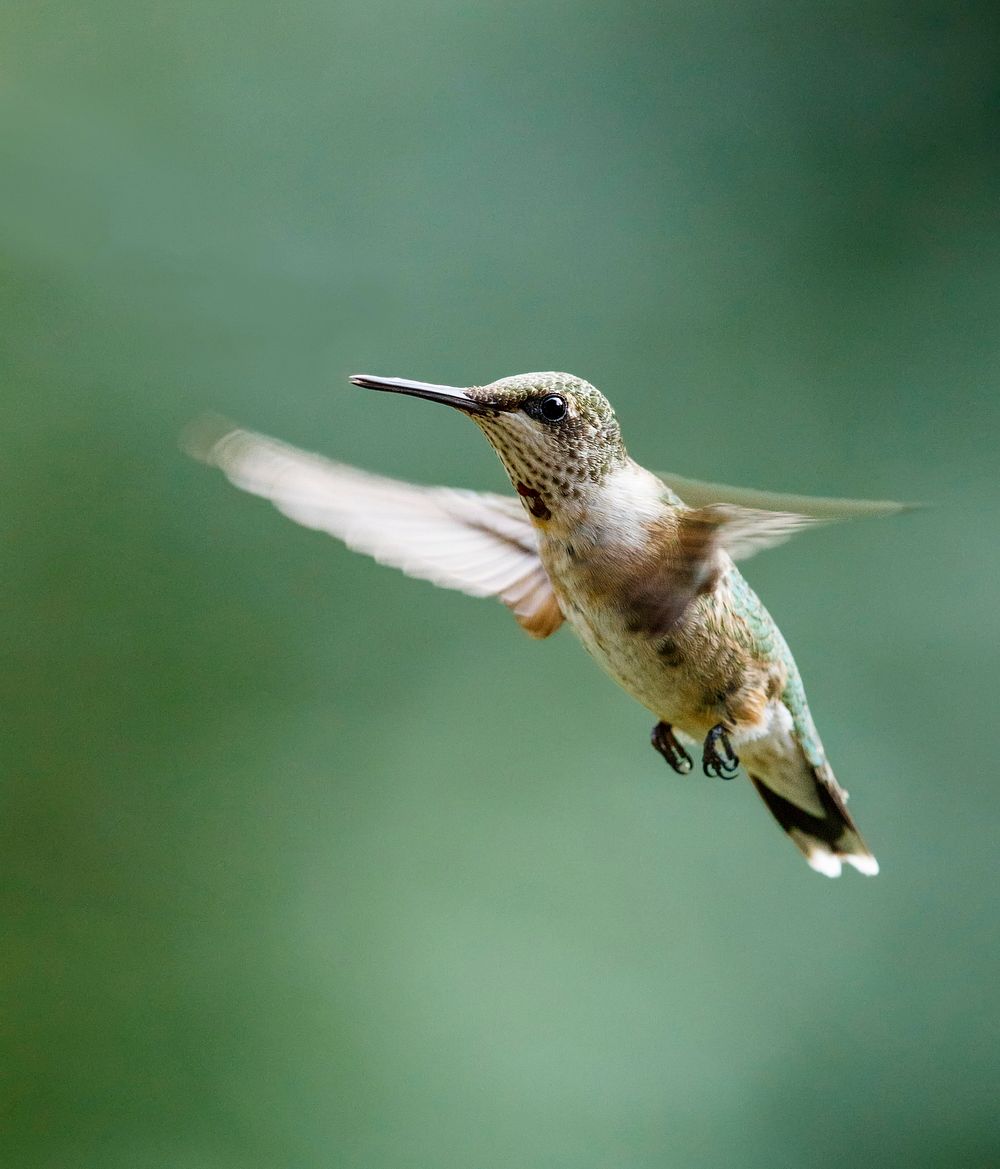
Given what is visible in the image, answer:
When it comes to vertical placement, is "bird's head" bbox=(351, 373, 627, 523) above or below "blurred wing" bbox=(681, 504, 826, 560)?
above

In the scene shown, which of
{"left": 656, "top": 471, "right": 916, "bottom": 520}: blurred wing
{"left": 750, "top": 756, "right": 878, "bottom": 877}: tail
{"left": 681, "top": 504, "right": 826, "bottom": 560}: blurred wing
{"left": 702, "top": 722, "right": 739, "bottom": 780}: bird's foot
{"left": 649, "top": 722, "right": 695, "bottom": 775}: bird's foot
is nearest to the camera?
{"left": 656, "top": 471, "right": 916, "bottom": 520}: blurred wing

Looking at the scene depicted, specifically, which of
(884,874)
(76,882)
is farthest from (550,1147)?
(76,882)

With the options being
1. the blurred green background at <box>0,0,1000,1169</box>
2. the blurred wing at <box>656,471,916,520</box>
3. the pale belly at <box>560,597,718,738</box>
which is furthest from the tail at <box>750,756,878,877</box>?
the blurred green background at <box>0,0,1000,1169</box>

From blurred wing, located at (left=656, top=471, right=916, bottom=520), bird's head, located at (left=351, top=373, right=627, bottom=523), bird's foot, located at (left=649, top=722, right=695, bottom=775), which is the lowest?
blurred wing, located at (left=656, top=471, right=916, bottom=520)

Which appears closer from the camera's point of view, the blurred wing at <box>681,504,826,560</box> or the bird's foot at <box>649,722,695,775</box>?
the blurred wing at <box>681,504,826,560</box>

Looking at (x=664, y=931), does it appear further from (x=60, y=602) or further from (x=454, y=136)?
(x=454, y=136)

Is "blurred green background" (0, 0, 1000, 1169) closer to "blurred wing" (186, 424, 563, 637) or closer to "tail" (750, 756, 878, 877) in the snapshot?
"tail" (750, 756, 878, 877)

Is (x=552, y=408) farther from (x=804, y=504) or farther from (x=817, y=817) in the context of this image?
(x=817, y=817)

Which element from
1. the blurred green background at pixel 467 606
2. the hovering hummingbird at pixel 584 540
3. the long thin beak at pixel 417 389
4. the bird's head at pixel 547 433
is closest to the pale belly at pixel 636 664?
the hovering hummingbird at pixel 584 540

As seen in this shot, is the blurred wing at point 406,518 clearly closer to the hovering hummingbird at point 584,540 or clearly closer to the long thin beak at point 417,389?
the hovering hummingbird at point 584,540
